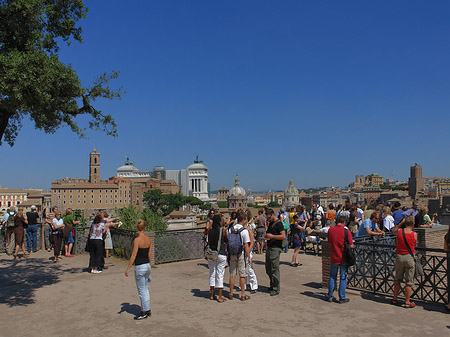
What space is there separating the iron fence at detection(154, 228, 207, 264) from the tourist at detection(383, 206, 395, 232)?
5142 millimetres

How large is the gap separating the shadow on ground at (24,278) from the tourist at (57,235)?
1.20ft

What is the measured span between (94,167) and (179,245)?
118161mm

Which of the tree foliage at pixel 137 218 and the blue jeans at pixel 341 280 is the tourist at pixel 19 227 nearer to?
the tree foliage at pixel 137 218

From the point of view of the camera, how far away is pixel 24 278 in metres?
9.30

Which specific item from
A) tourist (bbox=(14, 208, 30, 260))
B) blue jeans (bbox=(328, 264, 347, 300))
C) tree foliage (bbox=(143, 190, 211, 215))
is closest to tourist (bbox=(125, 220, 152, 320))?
blue jeans (bbox=(328, 264, 347, 300))

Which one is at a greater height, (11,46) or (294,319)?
(11,46)

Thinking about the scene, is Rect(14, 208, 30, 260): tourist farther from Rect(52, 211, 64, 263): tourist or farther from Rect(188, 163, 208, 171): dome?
Rect(188, 163, 208, 171): dome

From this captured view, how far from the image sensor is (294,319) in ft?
20.5

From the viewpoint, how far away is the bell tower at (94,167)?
398 feet

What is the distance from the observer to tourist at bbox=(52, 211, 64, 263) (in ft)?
37.7

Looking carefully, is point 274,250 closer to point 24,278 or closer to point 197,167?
point 24,278

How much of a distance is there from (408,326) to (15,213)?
1153cm

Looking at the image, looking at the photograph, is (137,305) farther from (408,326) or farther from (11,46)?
(11,46)

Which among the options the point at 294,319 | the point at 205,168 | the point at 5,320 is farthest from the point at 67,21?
the point at 205,168
